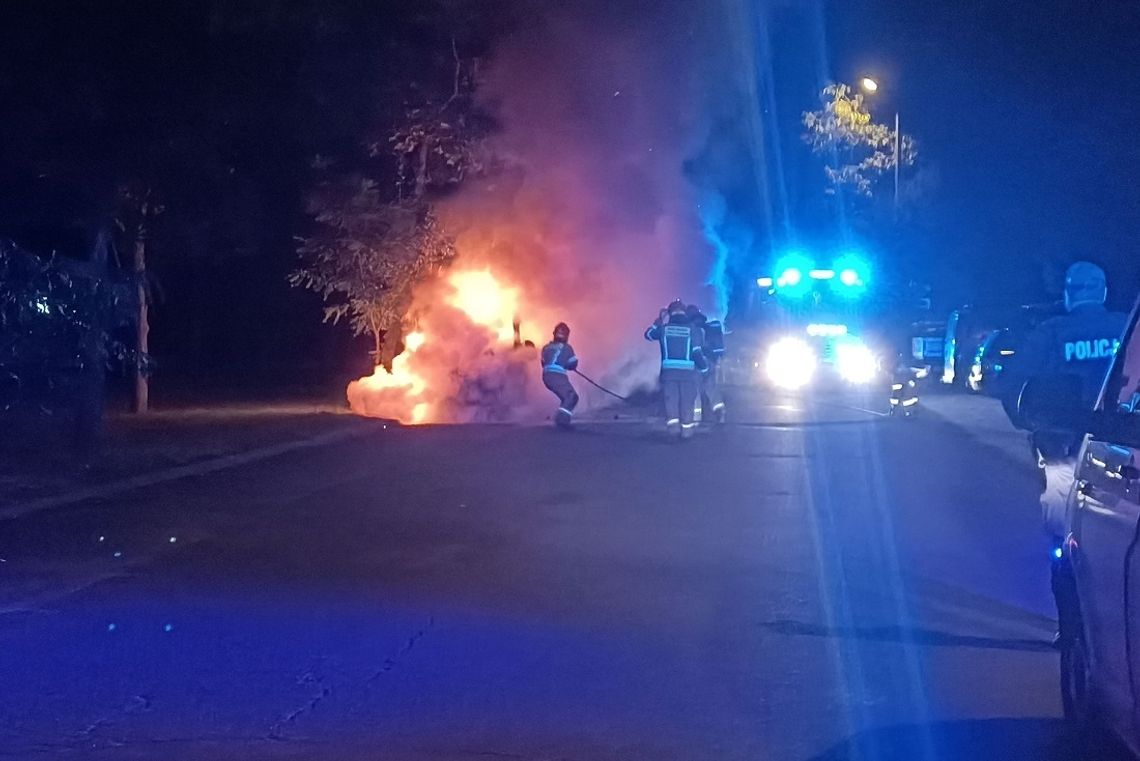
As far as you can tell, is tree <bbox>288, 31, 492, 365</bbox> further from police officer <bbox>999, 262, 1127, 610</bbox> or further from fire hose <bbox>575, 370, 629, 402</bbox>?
police officer <bbox>999, 262, 1127, 610</bbox>

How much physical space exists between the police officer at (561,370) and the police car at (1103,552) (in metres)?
15.1

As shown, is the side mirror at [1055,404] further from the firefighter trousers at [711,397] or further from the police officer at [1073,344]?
the firefighter trousers at [711,397]

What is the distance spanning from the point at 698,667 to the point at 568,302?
18662mm

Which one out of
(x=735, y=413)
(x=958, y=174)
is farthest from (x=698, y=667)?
(x=958, y=174)

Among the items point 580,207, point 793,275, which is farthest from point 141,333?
point 793,275

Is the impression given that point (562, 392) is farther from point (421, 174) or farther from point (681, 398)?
point (421, 174)

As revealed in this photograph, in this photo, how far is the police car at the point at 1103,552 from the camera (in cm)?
479

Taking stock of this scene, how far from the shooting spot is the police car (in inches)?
189

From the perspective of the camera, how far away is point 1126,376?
5641 mm

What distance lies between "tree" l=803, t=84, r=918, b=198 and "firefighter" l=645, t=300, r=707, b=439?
16.8m

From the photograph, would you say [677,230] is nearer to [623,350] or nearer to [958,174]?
[623,350]

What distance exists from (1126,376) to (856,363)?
23826 millimetres

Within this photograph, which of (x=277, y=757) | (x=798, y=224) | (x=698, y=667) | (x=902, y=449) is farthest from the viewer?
(x=798, y=224)

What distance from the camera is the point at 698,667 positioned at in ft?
24.9
